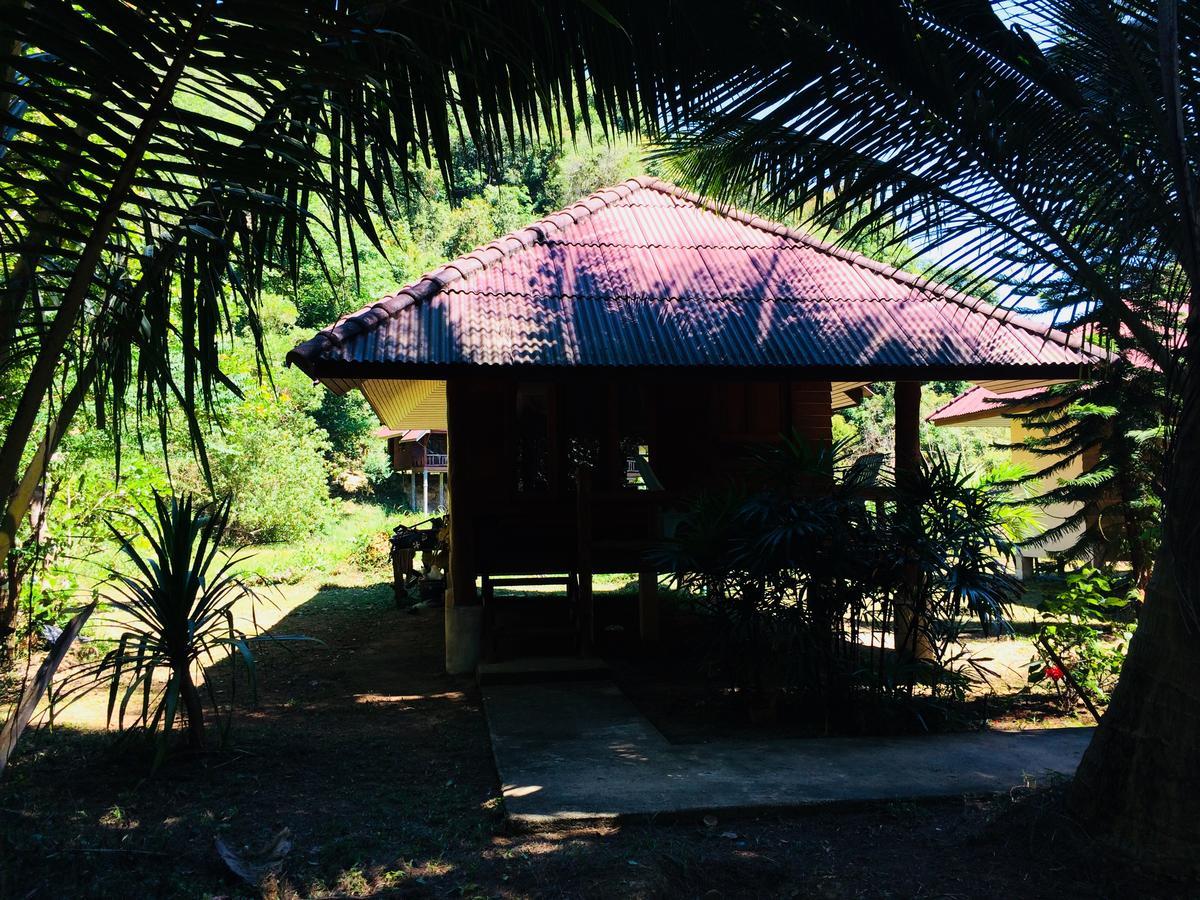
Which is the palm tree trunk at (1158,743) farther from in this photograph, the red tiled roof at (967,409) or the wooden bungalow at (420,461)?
the wooden bungalow at (420,461)

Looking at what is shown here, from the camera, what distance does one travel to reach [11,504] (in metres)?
3.15

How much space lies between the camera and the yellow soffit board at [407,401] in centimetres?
1159

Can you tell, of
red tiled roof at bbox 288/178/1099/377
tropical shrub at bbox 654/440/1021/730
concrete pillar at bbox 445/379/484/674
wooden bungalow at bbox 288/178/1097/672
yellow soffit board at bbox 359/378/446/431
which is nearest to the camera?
tropical shrub at bbox 654/440/1021/730

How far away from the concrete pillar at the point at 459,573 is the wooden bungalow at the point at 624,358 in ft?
0.06

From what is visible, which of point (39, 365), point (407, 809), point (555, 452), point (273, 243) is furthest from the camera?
point (555, 452)

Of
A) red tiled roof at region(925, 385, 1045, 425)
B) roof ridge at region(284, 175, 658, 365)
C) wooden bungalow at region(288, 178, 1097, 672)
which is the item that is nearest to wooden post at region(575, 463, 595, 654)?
wooden bungalow at region(288, 178, 1097, 672)

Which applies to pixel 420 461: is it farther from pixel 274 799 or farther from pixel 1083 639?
pixel 274 799

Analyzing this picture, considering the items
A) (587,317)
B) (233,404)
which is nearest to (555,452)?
(587,317)

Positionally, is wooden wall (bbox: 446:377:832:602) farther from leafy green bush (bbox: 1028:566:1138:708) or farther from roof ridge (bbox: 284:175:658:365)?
leafy green bush (bbox: 1028:566:1138:708)

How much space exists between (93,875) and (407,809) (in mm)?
1517

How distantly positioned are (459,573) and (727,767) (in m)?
3.82

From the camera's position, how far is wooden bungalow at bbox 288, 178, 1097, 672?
7.80 meters

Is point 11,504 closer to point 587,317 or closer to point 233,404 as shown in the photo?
point 587,317

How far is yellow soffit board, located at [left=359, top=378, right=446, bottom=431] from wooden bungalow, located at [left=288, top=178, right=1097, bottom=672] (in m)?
0.71
